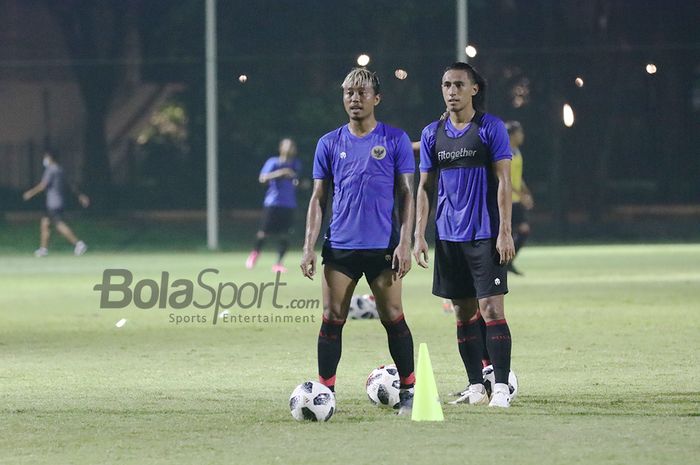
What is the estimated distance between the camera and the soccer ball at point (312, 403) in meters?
8.94

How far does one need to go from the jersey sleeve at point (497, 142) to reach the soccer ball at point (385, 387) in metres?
1.50

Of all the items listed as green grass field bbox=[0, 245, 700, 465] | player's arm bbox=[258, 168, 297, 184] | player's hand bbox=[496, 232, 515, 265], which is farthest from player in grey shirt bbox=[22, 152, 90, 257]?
player's hand bbox=[496, 232, 515, 265]

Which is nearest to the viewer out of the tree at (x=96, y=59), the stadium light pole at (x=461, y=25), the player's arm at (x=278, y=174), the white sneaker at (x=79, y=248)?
the player's arm at (x=278, y=174)

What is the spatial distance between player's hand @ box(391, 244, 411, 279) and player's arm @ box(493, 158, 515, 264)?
0.57 metres

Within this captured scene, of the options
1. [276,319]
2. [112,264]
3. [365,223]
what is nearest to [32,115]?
[112,264]

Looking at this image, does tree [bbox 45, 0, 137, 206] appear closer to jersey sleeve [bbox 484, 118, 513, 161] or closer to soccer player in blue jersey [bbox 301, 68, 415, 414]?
soccer player in blue jersey [bbox 301, 68, 415, 414]

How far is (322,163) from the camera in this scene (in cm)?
946

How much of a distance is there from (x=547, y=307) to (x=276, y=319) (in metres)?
3.19

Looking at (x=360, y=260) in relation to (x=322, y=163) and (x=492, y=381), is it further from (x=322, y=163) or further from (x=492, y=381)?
(x=492, y=381)

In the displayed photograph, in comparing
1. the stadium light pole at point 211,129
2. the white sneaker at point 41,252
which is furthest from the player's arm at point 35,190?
the stadium light pole at point 211,129

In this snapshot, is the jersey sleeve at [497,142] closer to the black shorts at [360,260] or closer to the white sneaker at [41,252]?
the black shorts at [360,260]

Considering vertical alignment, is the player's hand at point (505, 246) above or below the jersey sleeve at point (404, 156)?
below

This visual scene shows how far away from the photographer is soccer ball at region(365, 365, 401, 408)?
953 cm

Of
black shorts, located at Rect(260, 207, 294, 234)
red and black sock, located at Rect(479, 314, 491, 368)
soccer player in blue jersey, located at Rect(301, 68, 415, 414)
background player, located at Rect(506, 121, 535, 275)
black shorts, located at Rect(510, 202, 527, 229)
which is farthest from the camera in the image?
black shorts, located at Rect(260, 207, 294, 234)
